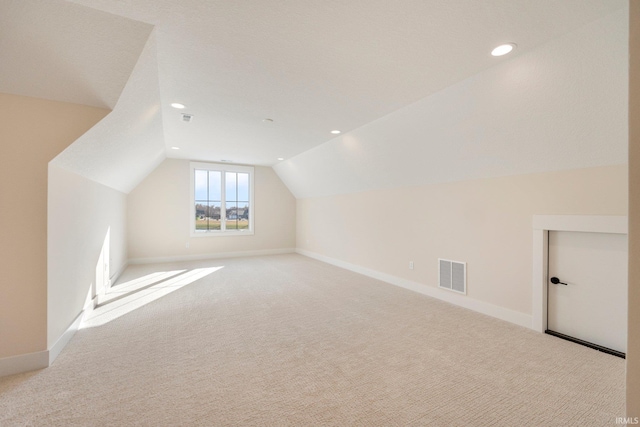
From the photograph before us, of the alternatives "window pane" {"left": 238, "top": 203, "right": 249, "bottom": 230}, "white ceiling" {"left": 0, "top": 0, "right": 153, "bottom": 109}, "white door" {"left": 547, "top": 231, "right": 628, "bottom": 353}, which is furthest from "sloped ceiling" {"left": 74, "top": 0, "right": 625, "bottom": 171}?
"window pane" {"left": 238, "top": 203, "right": 249, "bottom": 230}

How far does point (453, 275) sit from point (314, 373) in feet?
8.82

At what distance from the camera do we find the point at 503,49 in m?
2.19

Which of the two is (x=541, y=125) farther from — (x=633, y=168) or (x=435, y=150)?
(x=633, y=168)

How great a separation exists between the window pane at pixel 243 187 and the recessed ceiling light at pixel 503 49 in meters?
6.86

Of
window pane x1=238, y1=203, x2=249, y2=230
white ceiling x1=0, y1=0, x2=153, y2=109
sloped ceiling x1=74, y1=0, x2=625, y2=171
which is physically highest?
sloped ceiling x1=74, y1=0, x2=625, y2=171

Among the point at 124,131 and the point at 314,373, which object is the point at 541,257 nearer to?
the point at 314,373

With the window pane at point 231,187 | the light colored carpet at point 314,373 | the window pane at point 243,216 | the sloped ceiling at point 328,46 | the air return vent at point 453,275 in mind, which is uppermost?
the sloped ceiling at point 328,46

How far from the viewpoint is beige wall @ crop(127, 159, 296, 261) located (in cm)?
668

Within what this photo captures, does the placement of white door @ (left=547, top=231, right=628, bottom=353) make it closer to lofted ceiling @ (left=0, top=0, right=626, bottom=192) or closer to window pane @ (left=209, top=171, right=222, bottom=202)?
lofted ceiling @ (left=0, top=0, right=626, bottom=192)

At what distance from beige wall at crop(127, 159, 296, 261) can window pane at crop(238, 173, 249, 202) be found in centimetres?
28

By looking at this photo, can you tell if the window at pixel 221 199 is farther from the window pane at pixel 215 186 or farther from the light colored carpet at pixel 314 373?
the light colored carpet at pixel 314 373

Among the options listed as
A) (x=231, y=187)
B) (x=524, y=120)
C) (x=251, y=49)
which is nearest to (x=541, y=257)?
(x=524, y=120)

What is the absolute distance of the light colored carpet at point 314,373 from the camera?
1.75m

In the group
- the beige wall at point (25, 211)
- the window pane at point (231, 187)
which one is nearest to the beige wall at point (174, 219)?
the window pane at point (231, 187)
